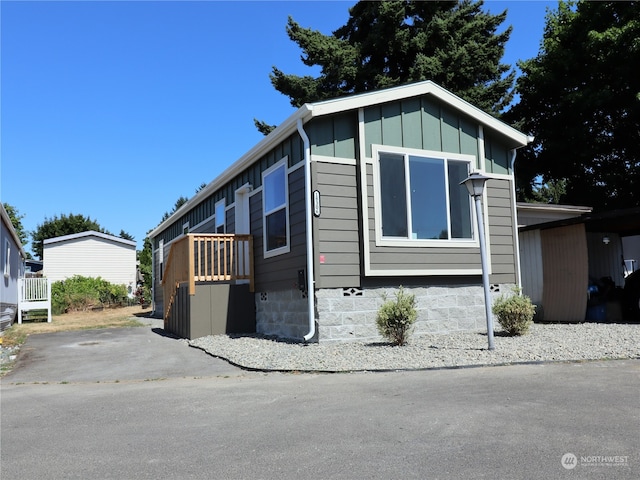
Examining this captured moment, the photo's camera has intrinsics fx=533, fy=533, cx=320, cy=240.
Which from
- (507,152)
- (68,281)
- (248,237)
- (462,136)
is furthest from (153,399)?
(68,281)

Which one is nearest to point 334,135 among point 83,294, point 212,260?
point 212,260

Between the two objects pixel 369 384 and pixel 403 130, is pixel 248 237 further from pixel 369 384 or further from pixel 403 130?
pixel 369 384

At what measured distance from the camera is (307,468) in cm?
326

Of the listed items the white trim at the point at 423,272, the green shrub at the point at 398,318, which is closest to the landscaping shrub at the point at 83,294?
the white trim at the point at 423,272

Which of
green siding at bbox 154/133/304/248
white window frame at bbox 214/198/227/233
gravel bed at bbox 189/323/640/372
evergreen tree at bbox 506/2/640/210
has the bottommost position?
gravel bed at bbox 189/323/640/372

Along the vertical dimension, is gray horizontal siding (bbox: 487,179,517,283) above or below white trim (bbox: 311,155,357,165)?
below

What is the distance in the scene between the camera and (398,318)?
7973 mm

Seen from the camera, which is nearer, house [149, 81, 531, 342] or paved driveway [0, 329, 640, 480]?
paved driveway [0, 329, 640, 480]

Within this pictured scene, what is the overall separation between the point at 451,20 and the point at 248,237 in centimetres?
1647

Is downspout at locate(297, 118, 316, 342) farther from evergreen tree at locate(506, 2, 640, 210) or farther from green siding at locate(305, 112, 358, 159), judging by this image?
evergreen tree at locate(506, 2, 640, 210)

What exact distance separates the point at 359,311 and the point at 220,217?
21.4ft

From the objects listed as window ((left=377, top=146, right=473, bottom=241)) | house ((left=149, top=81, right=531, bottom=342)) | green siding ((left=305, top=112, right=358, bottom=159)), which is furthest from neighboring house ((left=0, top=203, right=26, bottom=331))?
window ((left=377, top=146, right=473, bottom=241))

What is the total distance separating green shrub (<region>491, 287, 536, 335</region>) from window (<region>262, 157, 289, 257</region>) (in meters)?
3.83

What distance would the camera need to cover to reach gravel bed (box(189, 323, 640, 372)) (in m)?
6.78
